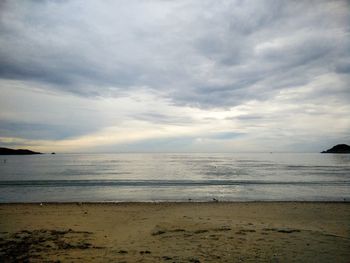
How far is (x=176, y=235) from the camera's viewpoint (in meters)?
11.0

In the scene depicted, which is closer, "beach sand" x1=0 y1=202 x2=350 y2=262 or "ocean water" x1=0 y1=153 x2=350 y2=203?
"beach sand" x1=0 y1=202 x2=350 y2=262

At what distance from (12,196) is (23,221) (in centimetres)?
1434

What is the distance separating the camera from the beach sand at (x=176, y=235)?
856 centimetres

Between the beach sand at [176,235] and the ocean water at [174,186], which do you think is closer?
the beach sand at [176,235]

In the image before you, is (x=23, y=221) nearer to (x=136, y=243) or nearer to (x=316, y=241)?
(x=136, y=243)

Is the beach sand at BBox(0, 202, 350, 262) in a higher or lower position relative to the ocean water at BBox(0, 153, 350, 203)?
higher

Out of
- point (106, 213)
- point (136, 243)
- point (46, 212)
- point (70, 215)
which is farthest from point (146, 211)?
point (136, 243)

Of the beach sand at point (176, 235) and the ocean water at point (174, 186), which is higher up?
the beach sand at point (176, 235)

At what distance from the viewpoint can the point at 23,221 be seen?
13.8 m

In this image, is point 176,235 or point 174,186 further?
point 174,186

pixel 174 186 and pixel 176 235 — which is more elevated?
pixel 176 235

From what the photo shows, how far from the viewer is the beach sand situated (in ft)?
28.1

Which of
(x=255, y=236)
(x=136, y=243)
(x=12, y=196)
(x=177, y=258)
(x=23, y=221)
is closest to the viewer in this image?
(x=177, y=258)

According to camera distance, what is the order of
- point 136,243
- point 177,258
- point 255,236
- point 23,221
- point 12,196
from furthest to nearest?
point 12,196, point 23,221, point 255,236, point 136,243, point 177,258
